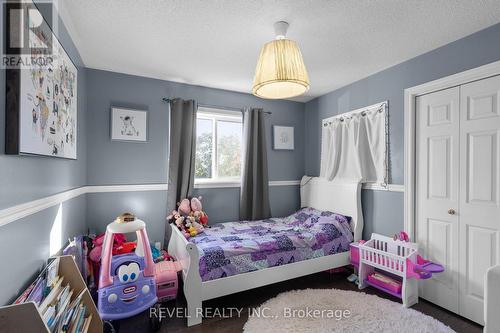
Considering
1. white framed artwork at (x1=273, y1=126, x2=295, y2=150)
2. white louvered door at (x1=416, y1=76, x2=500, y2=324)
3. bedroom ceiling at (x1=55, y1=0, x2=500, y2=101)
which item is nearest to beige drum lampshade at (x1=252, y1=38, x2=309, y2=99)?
bedroom ceiling at (x1=55, y1=0, x2=500, y2=101)

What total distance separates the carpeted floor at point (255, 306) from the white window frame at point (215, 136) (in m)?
1.42

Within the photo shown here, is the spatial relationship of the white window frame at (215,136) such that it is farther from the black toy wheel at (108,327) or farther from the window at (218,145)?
the black toy wheel at (108,327)

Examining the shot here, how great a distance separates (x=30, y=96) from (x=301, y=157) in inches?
137

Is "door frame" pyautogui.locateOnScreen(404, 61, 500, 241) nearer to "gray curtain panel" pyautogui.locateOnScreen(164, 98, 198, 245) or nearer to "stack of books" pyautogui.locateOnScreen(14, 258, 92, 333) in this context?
"gray curtain panel" pyautogui.locateOnScreen(164, 98, 198, 245)

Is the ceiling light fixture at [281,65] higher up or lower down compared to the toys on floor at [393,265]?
higher up

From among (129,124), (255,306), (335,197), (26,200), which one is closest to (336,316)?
(255,306)

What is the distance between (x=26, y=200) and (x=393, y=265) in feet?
9.60

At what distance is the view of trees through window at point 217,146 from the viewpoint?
11.4 feet

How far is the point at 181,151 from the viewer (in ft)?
10.6

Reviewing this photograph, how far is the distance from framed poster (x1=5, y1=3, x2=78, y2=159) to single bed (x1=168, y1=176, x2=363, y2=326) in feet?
4.06

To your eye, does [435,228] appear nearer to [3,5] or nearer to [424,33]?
[424,33]

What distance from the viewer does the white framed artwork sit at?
3.89 m

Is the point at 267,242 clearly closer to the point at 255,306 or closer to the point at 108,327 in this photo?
the point at 255,306

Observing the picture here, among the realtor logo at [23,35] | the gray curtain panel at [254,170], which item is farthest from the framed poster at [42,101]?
the gray curtain panel at [254,170]
